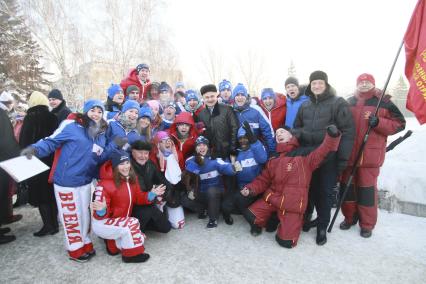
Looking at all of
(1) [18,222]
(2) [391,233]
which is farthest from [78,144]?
(2) [391,233]

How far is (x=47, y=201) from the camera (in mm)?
3896

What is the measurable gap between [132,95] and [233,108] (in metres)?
1.89

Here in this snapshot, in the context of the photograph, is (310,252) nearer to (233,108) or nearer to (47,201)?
(233,108)

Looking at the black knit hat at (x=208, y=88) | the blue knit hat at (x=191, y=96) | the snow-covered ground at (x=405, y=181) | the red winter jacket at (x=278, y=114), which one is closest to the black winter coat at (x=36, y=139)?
the blue knit hat at (x=191, y=96)

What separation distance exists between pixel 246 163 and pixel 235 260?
1512 mm

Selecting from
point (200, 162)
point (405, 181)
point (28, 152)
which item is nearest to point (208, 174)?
point (200, 162)

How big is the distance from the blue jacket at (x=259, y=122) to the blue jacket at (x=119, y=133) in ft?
5.56

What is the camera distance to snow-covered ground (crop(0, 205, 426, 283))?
291 centimetres

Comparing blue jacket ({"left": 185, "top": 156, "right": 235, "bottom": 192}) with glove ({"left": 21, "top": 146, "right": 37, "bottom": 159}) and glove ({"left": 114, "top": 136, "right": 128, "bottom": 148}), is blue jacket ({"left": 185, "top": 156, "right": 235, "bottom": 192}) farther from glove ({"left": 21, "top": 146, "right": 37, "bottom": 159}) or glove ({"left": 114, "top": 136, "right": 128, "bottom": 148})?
glove ({"left": 21, "top": 146, "right": 37, "bottom": 159})

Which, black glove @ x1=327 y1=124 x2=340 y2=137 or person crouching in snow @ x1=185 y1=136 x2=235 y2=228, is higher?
black glove @ x1=327 y1=124 x2=340 y2=137

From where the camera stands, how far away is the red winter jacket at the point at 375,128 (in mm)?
3701

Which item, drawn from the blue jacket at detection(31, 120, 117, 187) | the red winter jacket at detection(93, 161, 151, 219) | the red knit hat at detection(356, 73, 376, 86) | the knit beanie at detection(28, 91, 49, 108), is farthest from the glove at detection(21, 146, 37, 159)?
the red knit hat at detection(356, 73, 376, 86)

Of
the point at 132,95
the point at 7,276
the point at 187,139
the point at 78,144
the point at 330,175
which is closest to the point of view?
the point at 7,276

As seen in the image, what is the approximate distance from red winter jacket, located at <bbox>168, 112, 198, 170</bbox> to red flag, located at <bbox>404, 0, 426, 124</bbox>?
9.77 feet
